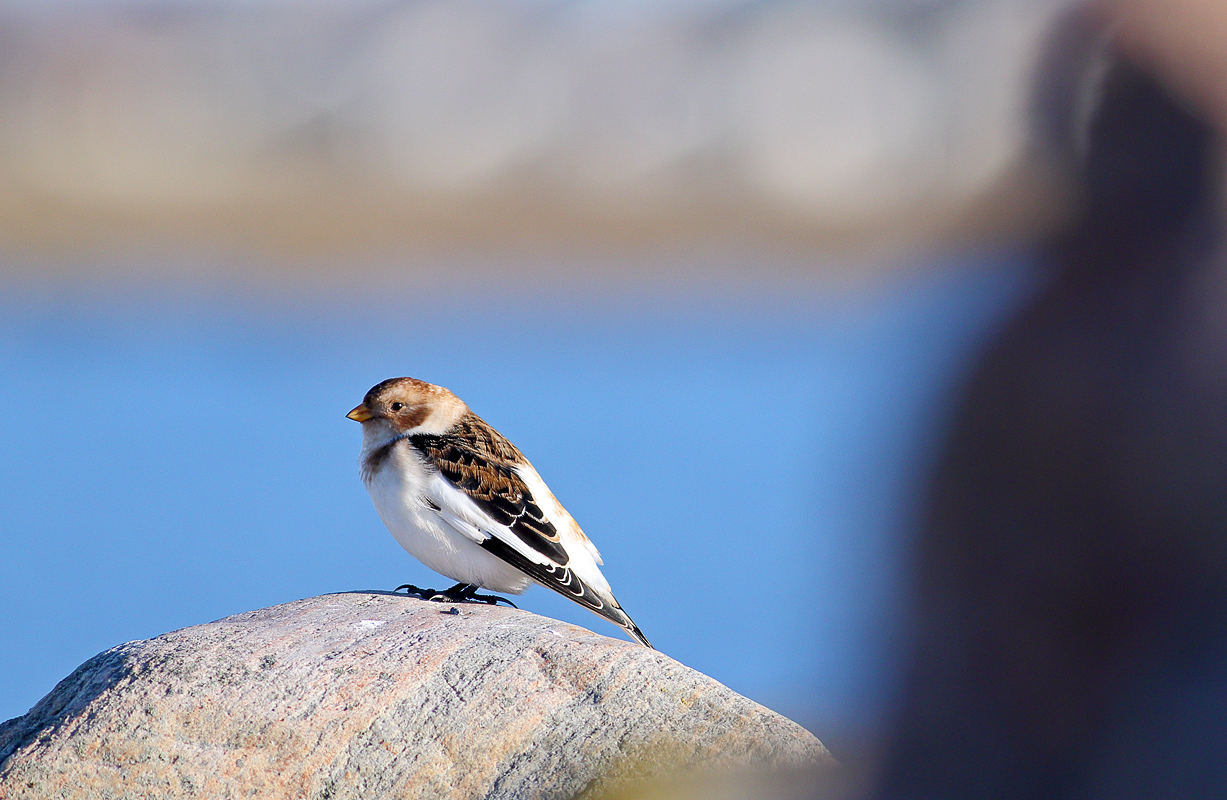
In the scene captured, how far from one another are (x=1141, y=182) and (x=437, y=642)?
2.14 m

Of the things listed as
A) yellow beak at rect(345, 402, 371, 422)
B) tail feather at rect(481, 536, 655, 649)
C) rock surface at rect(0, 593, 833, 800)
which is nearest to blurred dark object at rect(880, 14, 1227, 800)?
rock surface at rect(0, 593, 833, 800)

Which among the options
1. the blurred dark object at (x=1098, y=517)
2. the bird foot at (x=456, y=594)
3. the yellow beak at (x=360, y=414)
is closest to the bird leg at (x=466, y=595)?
the bird foot at (x=456, y=594)

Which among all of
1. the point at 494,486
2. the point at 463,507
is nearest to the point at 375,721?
the point at 463,507

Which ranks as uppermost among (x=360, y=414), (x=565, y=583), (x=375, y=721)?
(x=360, y=414)

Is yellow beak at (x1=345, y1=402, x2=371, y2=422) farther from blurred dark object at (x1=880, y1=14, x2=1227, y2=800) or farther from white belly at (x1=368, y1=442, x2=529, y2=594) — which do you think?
blurred dark object at (x1=880, y1=14, x2=1227, y2=800)

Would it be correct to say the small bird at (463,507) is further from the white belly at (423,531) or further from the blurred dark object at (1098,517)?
the blurred dark object at (1098,517)

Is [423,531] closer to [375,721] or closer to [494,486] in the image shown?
[494,486]

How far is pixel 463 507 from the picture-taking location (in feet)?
11.2

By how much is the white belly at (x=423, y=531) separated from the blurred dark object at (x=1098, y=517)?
2724 mm

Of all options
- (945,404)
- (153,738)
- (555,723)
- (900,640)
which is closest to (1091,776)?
(900,640)

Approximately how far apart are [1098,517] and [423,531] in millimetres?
2889

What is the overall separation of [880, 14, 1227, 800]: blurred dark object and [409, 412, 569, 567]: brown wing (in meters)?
2.68

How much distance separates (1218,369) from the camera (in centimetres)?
75

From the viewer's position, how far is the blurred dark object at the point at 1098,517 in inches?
29.1
